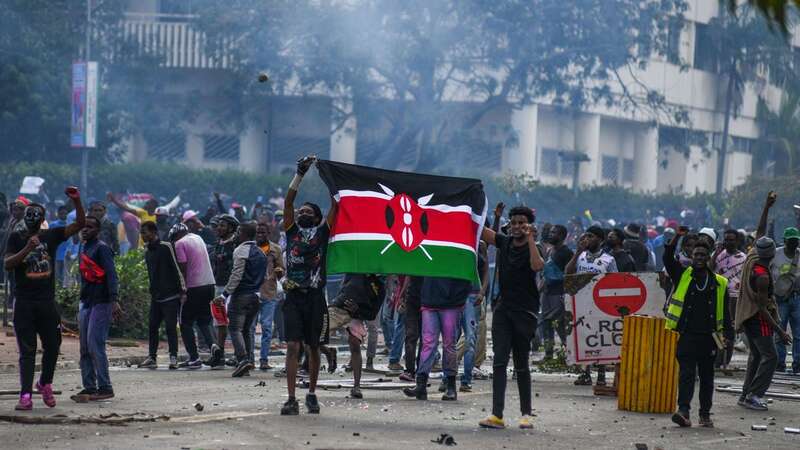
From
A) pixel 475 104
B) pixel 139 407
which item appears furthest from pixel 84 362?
pixel 475 104

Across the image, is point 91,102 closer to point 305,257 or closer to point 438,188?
point 438,188

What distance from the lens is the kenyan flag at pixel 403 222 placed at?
11680 millimetres

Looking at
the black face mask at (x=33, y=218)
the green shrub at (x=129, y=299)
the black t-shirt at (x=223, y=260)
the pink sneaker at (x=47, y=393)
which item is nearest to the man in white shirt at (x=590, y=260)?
the black t-shirt at (x=223, y=260)

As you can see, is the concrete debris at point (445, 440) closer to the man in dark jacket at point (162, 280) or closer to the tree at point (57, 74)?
the man in dark jacket at point (162, 280)

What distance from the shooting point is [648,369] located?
1202cm

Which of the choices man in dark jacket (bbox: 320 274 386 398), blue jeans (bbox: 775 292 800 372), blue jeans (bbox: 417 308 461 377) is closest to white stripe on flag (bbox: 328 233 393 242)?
blue jeans (bbox: 417 308 461 377)

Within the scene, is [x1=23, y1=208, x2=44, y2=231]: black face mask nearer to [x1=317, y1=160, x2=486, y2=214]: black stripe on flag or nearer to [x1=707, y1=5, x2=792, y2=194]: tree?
[x1=317, y1=160, x2=486, y2=214]: black stripe on flag

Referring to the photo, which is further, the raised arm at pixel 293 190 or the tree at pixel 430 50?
the tree at pixel 430 50

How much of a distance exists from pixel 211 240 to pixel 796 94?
123 ft

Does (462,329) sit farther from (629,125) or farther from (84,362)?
(629,125)

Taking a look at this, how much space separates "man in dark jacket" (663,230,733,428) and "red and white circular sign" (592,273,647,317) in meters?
1.79

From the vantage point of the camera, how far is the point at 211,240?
20.9m

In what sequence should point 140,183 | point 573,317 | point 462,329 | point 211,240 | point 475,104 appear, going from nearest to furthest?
point 573,317
point 462,329
point 211,240
point 140,183
point 475,104

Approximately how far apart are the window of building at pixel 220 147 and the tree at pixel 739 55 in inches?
680
